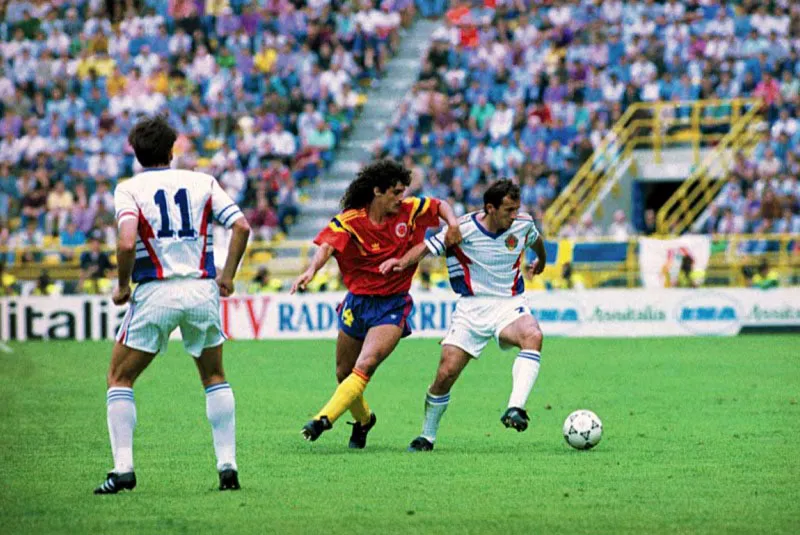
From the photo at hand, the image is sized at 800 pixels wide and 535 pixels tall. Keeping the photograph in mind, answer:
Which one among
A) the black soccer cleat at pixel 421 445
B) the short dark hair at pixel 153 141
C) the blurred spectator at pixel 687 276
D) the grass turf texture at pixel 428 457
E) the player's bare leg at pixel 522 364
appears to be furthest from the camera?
the blurred spectator at pixel 687 276

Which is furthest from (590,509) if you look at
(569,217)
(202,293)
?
(569,217)

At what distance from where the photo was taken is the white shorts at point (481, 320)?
34.8 ft

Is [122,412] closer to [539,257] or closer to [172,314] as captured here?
[172,314]

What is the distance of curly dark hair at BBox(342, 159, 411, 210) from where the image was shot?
10414mm

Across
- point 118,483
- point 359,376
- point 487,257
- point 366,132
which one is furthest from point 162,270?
point 366,132

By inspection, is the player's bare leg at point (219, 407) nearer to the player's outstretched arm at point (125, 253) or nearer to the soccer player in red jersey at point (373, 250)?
the player's outstretched arm at point (125, 253)

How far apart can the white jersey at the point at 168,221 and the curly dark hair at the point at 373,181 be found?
8.25 ft

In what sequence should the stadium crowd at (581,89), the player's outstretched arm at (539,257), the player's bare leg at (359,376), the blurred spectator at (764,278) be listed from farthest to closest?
the stadium crowd at (581,89)
the blurred spectator at (764,278)
the player's outstretched arm at (539,257)
the player's bare leg at (359,376)

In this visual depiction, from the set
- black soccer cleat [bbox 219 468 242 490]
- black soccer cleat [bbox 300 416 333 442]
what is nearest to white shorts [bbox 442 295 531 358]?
black soccer cleat [bbox 300 416 333 442]

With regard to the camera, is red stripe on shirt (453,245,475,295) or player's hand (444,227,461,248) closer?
player's hand (444,227,461,248)

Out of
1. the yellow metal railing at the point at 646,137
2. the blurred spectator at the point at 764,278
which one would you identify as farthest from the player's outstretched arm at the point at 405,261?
the yellow metal railing at the point at 646,137

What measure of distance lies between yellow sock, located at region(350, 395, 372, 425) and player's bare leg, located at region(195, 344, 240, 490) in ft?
7.45

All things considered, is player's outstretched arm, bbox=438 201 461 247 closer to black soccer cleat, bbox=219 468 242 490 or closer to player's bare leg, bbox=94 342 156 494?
black soccer cleat, bbox=219 468 242 490

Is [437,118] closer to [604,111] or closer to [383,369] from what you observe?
[604,111]
